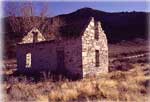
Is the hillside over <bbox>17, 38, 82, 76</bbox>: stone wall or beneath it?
over

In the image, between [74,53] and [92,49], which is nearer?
[74,53]

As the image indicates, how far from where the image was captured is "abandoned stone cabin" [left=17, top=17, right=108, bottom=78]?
64.9 feet

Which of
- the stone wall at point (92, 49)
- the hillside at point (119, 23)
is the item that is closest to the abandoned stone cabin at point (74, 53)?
the stone wall at point (92, 49)

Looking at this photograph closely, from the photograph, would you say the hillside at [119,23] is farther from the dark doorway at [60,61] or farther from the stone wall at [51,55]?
the dark doorway at [60,61]

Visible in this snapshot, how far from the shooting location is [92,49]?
20.8 m

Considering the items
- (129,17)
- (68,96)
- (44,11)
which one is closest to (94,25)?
(68,96)

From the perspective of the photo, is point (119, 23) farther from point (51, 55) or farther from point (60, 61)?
point (60, 61)

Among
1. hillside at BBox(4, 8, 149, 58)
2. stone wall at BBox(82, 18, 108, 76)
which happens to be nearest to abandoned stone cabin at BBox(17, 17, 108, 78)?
stone wall at BBox(82, 18, 108, 76)

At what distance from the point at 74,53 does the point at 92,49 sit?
143 centimetres

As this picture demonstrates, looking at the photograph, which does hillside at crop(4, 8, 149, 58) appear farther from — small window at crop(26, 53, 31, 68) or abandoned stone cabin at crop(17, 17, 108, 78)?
abandoned stone cabin at crop(17, 17, 108, 78)

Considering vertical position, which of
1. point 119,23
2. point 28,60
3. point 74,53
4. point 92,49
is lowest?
point 28,60

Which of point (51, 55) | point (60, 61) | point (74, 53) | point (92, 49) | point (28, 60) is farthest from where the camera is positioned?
point (28, 60)

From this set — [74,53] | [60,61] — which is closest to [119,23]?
[60,61]

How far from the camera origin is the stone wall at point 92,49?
1990cm
